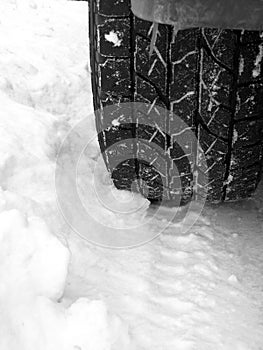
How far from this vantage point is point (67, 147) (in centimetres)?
182

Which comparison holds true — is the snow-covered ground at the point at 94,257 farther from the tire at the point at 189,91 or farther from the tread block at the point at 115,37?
the tread block at the point at 115,37

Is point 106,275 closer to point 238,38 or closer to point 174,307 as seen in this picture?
point 174,307

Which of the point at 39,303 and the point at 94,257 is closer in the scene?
the point at 39,303

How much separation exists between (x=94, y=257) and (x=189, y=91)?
471 millimetres

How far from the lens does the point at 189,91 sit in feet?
4.47

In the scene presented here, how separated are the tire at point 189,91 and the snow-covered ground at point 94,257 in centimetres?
15

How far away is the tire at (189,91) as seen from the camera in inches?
51.1

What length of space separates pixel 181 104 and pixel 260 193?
0.56 metres

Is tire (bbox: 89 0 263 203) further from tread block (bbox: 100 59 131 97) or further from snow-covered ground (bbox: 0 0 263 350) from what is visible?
snow-covered ground (bbox: 0 0 263 350)

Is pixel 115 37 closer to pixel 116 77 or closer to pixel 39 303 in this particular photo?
pixel 116 77

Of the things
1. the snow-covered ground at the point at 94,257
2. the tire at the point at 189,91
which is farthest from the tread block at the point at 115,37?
the snow-covered ground at the point at 94,257

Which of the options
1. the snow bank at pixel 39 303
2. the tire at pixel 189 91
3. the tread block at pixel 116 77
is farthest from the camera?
the tread block at pixel 116 77

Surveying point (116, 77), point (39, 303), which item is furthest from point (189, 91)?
point (39, 303)

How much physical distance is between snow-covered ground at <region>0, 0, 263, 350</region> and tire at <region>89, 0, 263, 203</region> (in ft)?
0.48
